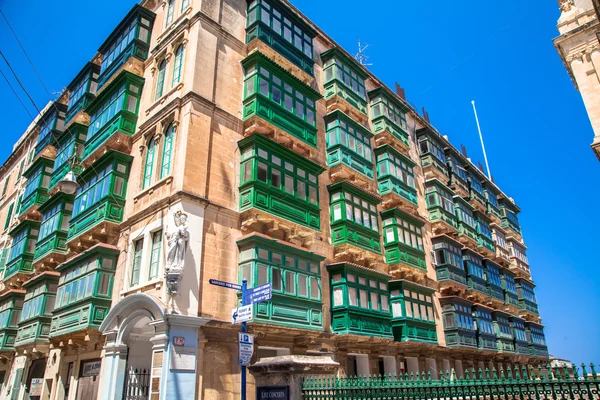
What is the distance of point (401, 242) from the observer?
85.0 ft

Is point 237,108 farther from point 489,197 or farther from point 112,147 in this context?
point 489,197

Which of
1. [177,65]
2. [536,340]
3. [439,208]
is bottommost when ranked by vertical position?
[536,340]

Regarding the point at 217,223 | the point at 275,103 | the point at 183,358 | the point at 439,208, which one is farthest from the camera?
the point at 439,208

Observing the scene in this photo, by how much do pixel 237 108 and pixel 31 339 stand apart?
628 inches

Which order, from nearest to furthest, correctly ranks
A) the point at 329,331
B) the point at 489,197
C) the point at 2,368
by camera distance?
the point at 329,331 → the point at 2,368 → the point at 489,197

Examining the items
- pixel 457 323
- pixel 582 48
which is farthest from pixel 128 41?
pixel 457 323

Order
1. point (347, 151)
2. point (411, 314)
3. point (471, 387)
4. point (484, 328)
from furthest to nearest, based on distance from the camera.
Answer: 1. point (484, 328)
2. point (411, 314)
3. point (347, 151)
4. point (471, 387)

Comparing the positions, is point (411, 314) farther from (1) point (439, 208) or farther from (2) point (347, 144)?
(2) point (347, 144)

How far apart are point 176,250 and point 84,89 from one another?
56.5 feet

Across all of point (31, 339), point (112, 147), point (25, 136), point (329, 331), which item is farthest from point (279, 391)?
point (25, 136)

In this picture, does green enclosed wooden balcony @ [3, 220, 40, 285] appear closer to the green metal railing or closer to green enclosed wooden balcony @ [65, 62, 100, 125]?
green enclosed wooden balcony @ [65, 62, 100, 125]

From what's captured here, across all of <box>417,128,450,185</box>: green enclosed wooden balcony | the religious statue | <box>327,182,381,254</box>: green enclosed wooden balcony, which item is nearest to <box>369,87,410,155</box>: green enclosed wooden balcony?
<box>417,128,450,185</box>: green enclosed wooden balcony

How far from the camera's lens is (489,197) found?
1788 inches

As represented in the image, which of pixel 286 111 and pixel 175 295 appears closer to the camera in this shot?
pixel 175 295
